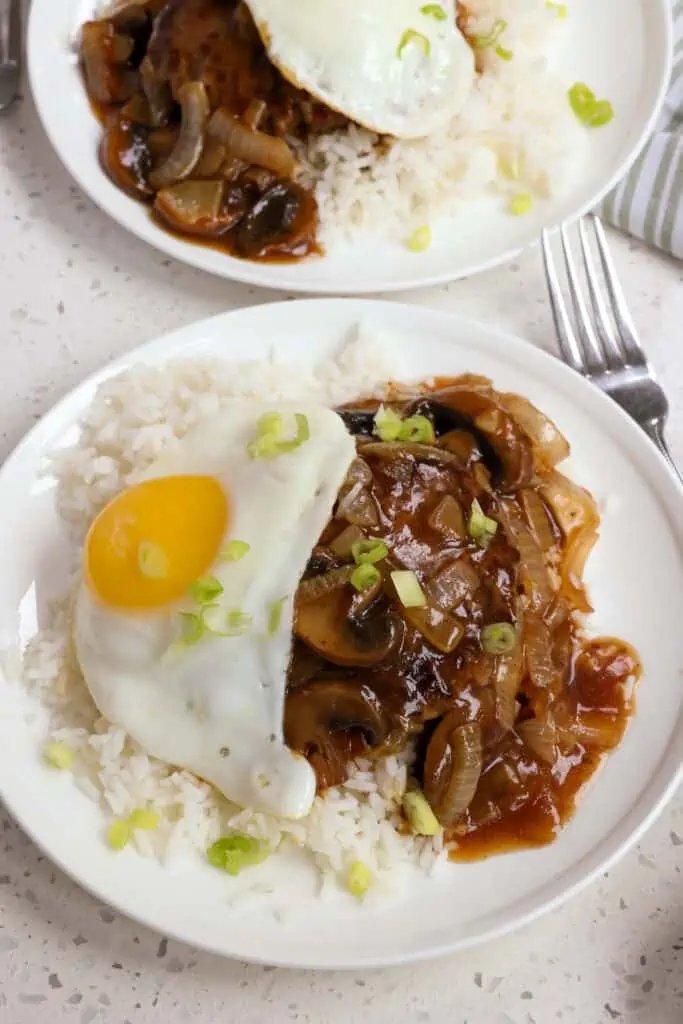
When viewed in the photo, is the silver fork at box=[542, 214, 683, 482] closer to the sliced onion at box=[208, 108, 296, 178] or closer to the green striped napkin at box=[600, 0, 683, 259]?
the green striped napkin at box=[600, 0, 683, 259]

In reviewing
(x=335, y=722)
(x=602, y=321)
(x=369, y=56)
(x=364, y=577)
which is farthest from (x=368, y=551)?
(x=369, y=56)

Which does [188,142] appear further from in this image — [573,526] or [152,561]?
[573,526]

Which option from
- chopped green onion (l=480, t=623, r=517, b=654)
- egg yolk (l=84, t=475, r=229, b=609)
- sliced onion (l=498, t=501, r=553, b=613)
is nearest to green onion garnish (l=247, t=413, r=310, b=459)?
egg yolk (l=84, t=475, r=229, b=609)

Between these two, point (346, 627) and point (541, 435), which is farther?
point (541, 435)

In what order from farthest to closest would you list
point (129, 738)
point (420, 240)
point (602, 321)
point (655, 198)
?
point (655, 198) < point (420, 240) < point (602, 321) < point (129, 738)

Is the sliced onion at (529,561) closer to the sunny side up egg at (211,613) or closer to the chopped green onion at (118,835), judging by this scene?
the sunny side up egg at (211,613)

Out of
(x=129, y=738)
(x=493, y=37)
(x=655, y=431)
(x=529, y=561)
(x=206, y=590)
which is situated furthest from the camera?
(x=493, y=37)
